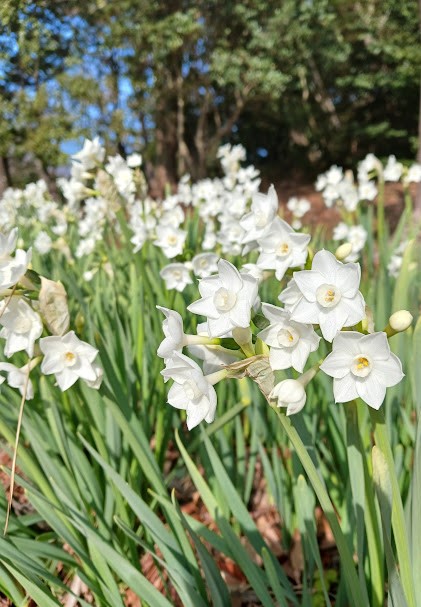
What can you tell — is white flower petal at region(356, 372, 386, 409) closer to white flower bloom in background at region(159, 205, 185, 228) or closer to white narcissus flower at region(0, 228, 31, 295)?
white narcissus flower at region(0, 228, 31, 295)

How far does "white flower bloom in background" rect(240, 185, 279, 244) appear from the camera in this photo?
2.78 feet

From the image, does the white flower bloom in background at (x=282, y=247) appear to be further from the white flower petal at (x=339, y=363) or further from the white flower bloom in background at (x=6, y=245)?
the white flower bloom in background at (x=6, y=245)

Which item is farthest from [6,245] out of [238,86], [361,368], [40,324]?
[238,86]

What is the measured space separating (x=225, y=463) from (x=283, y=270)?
2.58 ft

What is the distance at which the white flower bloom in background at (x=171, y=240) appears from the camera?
5.81 feet

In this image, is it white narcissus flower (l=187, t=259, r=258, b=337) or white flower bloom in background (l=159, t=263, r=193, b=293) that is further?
white flower bloom in background (l=159, t=263, r=193, b=293)

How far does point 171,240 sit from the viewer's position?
5.97 ft

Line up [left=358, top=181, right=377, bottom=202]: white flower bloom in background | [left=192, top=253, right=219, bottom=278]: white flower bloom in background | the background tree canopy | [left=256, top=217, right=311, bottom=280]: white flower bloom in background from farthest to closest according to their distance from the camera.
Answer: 1. the background tree canopy
2. [left=358, top=181, right=377, bottom=202]: white flower bloom in background
3. [left=192, top=253, right=219, bottom=278]: white flower bloom in background
4. [left=256, top=217, right=311, bottom=280]: white flower bloom in background

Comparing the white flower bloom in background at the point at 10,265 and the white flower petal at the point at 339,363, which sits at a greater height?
the white flower bloom in background at the point at 10,265

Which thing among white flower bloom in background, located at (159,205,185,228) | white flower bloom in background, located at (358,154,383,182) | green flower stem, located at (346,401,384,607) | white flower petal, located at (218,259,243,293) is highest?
white flower bloom in background, located at (358,154,383,182)

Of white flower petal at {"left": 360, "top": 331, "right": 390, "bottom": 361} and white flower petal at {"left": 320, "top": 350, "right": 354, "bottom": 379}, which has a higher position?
white flower petal at {"left": 360, "top": 331, "right": 390, "bottom": 361}

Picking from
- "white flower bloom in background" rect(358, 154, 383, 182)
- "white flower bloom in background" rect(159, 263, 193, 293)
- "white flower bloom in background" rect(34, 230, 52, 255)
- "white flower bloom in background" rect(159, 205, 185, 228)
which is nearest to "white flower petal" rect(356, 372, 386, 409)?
"white flower bloom in background" rect(159, 263, 193, 293)

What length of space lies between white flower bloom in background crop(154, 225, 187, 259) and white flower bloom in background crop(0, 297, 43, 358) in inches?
34.7

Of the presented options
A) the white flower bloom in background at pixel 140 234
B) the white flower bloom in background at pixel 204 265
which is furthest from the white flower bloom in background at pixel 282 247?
the white flower bloom in background at pixel 140 234
